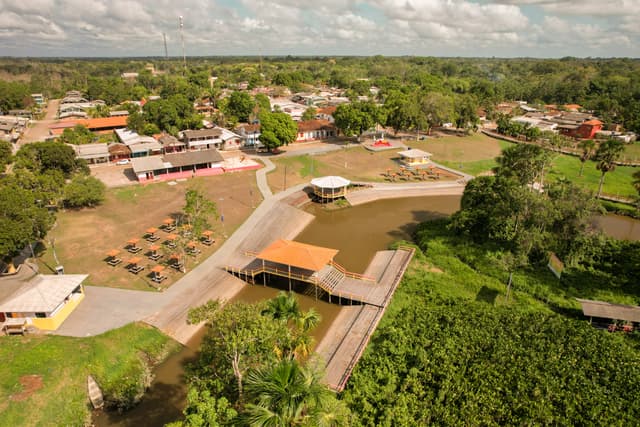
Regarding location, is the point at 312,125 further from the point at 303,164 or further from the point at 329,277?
the point at 329,277

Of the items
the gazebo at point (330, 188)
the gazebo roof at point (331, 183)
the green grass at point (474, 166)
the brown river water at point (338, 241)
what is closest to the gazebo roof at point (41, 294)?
the brown river water at point (338, 241)

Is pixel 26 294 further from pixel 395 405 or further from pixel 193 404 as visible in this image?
pixel 395 405

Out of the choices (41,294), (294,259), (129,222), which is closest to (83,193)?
(129,222)

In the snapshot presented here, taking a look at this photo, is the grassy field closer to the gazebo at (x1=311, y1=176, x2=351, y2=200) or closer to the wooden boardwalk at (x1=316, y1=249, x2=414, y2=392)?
the wooden boardwalk at (x1=316, y1=249, x2=414, y2=392)

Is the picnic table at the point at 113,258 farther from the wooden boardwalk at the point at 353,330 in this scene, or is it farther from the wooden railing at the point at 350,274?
the wooden boardwalk at the point at 353,330

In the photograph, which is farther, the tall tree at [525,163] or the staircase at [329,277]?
the tall tree at [525,163]

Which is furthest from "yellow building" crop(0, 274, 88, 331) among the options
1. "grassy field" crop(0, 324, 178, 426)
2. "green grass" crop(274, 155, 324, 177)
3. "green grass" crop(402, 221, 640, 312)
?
"green grass" crop(274, 155, 324, 177)
